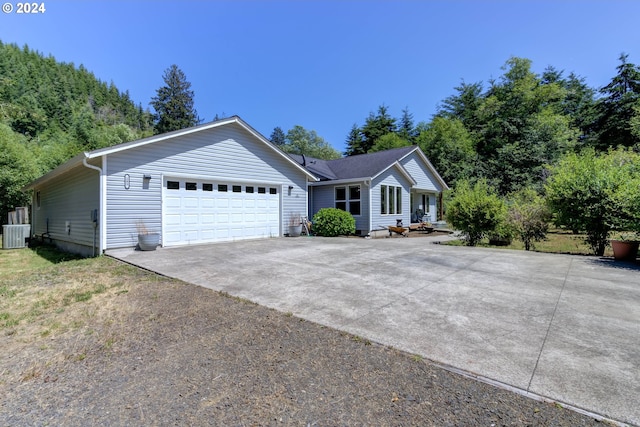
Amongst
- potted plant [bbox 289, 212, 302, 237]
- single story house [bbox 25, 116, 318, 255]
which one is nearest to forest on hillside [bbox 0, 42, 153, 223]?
single story house [bbox 25, 116, 318, 255]

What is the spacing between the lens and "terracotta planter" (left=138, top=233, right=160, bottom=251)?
28.3 feet

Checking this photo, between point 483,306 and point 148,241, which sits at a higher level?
point 148,241

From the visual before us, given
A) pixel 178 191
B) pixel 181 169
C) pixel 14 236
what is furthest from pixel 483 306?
pixel 14 236

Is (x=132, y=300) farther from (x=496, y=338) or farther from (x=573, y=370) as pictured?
(x=573, y=370)

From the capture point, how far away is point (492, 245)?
11.0 meters

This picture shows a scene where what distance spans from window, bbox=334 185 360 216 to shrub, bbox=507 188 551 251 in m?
6.86

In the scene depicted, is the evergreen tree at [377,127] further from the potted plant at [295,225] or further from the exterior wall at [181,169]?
the potted plant at [295,225]

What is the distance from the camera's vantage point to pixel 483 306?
400 cm

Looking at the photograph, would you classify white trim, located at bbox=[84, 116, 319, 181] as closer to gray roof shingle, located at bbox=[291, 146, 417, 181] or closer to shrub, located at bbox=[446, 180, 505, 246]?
gray roof shingle, located at bbox=[291, 146, 417, 181]

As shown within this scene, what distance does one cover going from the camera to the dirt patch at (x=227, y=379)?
1954mm

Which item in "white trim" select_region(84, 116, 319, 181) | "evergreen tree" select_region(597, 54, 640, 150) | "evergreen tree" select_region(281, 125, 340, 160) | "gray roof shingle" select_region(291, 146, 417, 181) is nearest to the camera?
"white trim" select_region(84, 116, 319, 181)

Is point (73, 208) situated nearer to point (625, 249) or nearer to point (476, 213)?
point (476, 213)

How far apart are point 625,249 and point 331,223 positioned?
9362mm

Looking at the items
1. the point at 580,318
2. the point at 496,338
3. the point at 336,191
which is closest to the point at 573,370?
the point at 496,338
